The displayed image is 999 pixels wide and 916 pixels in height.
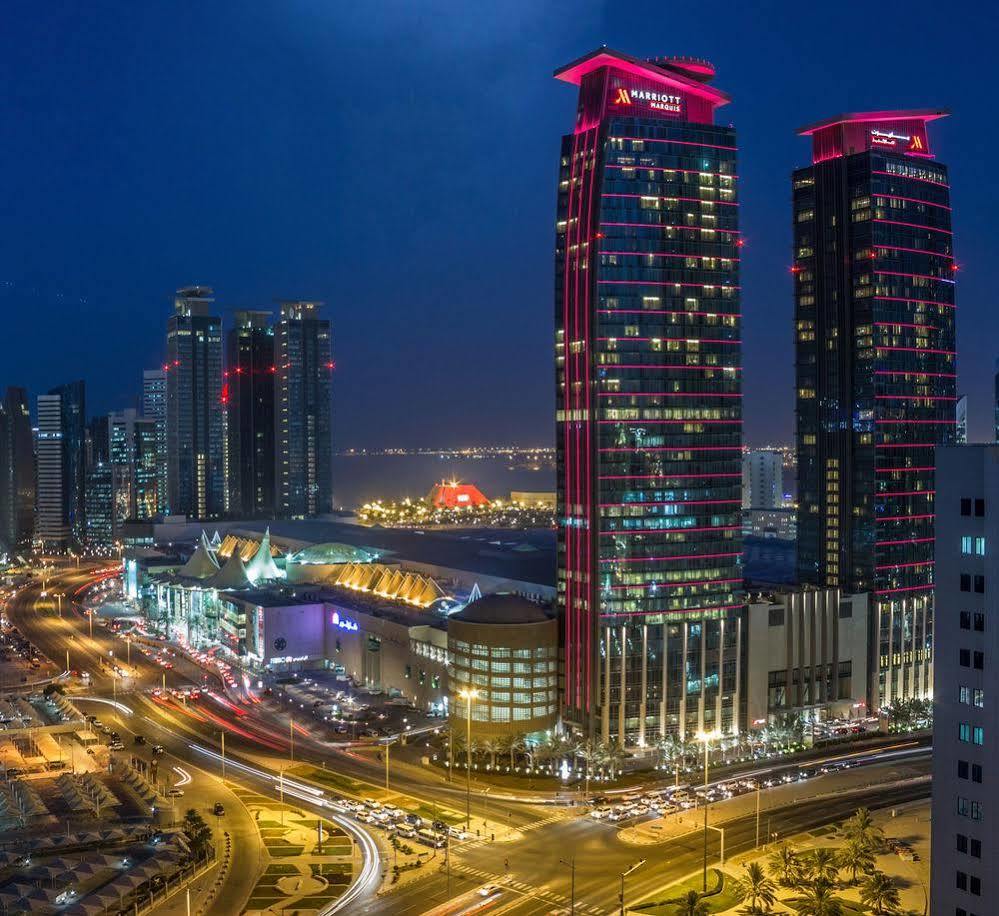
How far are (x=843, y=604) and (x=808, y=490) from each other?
575 inches

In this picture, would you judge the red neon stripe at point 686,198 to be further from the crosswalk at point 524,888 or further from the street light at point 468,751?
the crosswalk at point 524,888

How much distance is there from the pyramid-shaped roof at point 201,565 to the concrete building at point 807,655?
104 m

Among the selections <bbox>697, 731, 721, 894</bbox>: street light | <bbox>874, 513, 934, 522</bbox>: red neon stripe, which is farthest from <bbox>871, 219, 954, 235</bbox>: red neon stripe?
<bbox>697, 731, 721, 894</bbox>: street light

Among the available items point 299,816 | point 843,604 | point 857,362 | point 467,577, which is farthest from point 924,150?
point 299,816

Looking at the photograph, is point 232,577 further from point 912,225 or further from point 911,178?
point 911,178

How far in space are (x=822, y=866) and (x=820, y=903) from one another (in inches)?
167

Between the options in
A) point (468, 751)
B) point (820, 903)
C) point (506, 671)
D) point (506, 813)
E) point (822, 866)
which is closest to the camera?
point (820, 903)

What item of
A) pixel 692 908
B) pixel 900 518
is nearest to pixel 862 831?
pixel 692 908

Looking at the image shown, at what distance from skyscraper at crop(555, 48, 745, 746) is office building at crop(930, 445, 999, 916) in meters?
50.5

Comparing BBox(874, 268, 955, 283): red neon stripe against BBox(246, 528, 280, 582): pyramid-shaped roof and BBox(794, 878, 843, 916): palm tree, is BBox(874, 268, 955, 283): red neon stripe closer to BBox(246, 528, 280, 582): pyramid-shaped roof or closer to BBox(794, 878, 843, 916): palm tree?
BBox(794, 878, 843, 916): palm tree

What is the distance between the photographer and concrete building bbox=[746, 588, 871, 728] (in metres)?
116

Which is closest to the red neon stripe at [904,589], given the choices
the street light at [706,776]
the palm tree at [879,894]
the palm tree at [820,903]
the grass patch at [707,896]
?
the street light at [706,776]

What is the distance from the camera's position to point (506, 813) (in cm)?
9025

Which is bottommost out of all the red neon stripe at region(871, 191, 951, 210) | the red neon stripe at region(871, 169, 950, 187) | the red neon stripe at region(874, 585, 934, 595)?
the red neon stripe at region(874, 585, 934, 595)
